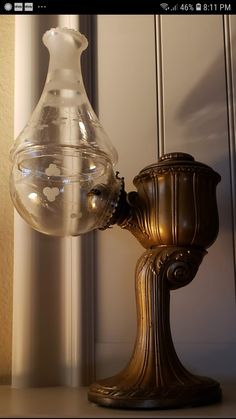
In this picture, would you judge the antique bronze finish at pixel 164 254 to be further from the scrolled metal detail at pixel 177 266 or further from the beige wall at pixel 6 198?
the beige wall at pixel 6 198

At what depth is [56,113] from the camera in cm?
73

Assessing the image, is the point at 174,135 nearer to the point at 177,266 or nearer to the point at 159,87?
the point at 159,87

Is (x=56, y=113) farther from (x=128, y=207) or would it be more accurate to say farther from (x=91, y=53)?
(x=91, y=53)

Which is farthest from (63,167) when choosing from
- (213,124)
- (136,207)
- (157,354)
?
(213,124)

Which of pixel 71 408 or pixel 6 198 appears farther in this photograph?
pixel 6 198

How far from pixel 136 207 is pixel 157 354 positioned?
193mm

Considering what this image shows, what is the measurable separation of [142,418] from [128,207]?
0.28 meters

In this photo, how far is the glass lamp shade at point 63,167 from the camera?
68cm

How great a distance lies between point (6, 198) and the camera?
929 millimetres
